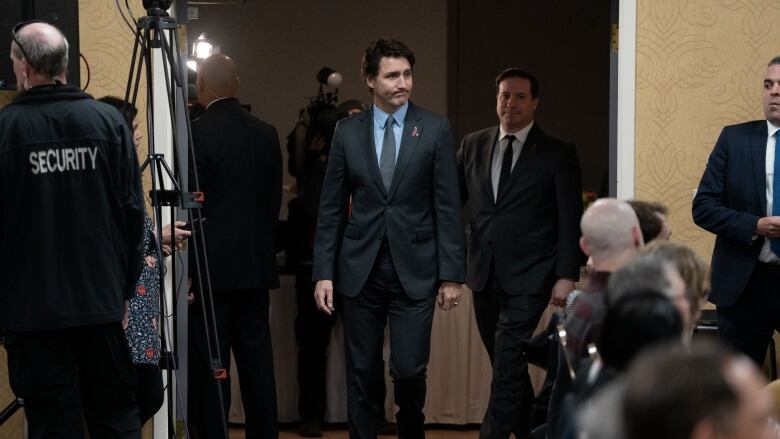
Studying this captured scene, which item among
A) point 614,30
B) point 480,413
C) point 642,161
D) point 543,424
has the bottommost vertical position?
point 480,413

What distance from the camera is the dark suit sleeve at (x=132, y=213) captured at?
383 centimetres

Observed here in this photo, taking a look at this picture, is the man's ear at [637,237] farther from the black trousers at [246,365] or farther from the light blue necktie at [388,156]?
the black trousers at [246,365]

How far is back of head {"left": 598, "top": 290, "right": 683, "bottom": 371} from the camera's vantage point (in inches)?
91.6

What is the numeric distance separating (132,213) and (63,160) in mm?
278

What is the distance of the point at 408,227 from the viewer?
4.74 metres

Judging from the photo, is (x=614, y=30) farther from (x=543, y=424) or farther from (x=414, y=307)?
(x=543, y=424)

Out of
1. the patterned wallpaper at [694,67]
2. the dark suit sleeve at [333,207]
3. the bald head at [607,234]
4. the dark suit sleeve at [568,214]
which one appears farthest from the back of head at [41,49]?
the patterned wallpaper at [694,67]

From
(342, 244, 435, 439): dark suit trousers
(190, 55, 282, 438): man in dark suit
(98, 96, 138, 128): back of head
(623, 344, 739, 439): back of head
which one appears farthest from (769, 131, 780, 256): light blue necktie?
(623, 344, 739, 439): back of head


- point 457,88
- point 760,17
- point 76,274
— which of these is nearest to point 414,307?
point 76,274

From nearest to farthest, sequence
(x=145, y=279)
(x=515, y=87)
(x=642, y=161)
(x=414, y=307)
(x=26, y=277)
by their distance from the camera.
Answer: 1. (x=26, y=277)
2. (x=145, y=279)
3. (x=414, y=307)
4. (x=642, y=161)
5. (x=515, y=87)

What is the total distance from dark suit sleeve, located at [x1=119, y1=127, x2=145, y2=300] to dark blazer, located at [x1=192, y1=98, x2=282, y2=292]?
1248 mm

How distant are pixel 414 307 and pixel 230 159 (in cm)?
106

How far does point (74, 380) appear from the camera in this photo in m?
3.77

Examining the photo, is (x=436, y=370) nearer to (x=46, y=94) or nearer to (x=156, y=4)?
(x=156, y=4)
